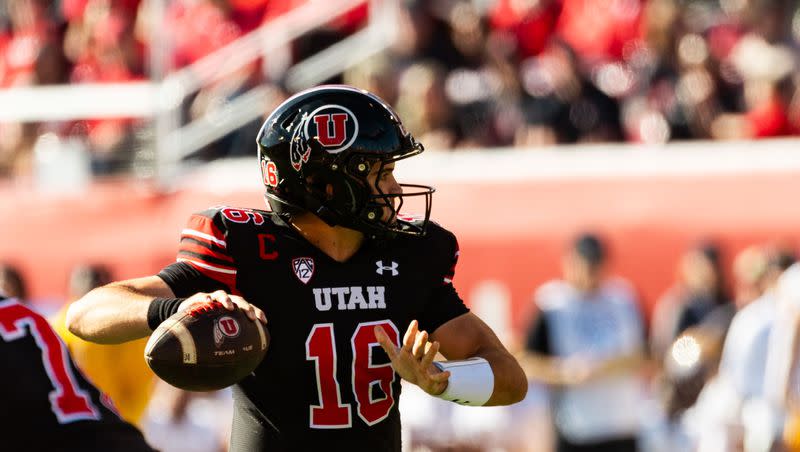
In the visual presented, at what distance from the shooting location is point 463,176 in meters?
9.21

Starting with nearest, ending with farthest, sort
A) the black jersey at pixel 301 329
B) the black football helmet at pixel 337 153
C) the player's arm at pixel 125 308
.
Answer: the player's arm at pixel 125 308 → the black jersey at pixel 301 329 → the black football helmet at pixel 337 153

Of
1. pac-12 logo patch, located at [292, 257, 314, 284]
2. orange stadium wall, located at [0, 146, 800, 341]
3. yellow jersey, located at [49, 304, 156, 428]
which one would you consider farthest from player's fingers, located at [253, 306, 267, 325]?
orange stadium wall, located at [0, 146, 800, 341]

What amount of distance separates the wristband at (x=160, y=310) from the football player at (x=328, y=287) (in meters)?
0.10

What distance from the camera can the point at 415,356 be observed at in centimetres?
367

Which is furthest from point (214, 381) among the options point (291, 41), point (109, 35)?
point (109, 35)

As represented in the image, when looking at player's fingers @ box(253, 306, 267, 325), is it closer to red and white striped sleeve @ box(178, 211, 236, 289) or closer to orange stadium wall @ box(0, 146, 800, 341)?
red and white striped sleeve @ box(178, 211, 236, 289)

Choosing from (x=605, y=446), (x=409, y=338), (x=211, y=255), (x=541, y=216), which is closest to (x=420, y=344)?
(x=409, y=338)

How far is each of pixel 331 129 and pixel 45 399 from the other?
108cm

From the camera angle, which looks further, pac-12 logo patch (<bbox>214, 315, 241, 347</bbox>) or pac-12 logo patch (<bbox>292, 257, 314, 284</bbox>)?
Result: pac-12 logo patch (<bbox>292, 257, 314, 284</bbox>)

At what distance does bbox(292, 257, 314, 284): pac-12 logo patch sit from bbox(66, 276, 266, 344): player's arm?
0.27 m

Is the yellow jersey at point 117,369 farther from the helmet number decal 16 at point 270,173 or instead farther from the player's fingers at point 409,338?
the player's fingers at point 409,338

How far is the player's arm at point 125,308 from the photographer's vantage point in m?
3.60

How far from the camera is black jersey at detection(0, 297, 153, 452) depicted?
3.40m

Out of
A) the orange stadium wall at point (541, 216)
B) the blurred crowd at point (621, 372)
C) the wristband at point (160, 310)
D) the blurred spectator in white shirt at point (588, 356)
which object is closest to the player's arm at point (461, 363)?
the wristband at point (160, 310)
